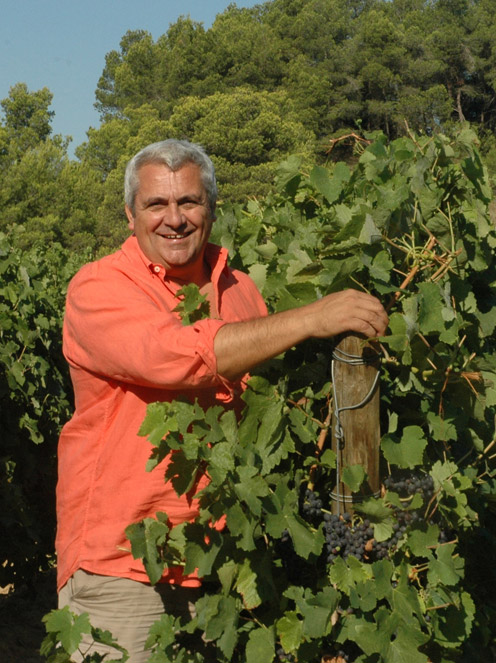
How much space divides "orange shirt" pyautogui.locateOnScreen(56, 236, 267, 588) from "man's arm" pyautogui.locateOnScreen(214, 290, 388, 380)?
0.05m

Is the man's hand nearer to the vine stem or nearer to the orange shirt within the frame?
the vine stem

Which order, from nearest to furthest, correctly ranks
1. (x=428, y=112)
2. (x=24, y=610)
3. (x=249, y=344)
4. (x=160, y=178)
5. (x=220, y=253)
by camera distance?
(x=249, y=344), (x=160, y=178), (x=220, y=253), (x=24, y=610), (x=428, y=112)

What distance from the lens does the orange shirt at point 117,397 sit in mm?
2236

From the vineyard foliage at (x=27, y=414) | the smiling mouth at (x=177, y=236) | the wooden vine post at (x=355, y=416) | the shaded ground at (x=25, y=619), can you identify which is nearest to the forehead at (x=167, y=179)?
the smiling mouth at (x=177, y=236)

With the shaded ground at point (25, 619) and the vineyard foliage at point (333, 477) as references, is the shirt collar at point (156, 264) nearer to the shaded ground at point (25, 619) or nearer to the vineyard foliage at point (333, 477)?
the vineyard foliage at point (333, 477)

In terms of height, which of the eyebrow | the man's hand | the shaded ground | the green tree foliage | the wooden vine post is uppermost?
the green tree foliage

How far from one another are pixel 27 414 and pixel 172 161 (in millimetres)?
3582

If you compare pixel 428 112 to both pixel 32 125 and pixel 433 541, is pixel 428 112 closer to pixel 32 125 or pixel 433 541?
pixel 32 125

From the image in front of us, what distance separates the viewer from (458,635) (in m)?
2.36

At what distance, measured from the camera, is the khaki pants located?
2477mm

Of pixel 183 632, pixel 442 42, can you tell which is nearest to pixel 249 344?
pixel 183 632

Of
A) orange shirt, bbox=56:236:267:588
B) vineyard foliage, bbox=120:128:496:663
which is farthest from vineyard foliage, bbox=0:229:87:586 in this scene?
vineyard foliage, bbox=120:128:496:663

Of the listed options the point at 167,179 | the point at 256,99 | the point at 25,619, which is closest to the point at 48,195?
the point at 256,99

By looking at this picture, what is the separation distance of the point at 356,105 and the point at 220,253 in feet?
150
